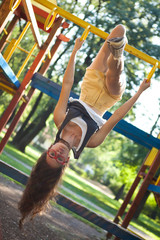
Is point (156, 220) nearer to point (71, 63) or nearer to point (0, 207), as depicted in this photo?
point (0, 207)

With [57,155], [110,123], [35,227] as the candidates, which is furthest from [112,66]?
[35,227]

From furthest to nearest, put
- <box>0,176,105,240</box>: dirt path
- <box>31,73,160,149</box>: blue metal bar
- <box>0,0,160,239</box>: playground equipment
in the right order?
1. <box>31,73,160,149</box>: blue metal bar
2. <box>0,176,105,240</box>: dirt path
3. <box>0,0,160,239</box>: playground equipment

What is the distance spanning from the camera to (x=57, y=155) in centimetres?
287

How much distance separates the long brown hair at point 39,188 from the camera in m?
2.83

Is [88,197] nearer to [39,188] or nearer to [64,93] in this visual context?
[39,188]

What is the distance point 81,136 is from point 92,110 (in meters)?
0.37

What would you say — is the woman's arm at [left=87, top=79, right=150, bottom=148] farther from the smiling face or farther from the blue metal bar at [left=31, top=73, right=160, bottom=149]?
the blue metal bar at [left=31, top=73, right=160, bottom=149]

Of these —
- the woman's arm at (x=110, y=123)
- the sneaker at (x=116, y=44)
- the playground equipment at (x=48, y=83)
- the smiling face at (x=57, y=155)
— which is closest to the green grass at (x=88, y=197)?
the playground equipment at (x=48, y=83)

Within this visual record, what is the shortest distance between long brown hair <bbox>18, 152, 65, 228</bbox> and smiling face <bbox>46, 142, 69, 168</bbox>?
0.05 meters

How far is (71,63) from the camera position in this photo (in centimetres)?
294

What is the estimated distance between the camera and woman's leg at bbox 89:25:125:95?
303cm

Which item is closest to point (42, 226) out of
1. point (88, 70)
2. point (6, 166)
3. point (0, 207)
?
point (0, 207)

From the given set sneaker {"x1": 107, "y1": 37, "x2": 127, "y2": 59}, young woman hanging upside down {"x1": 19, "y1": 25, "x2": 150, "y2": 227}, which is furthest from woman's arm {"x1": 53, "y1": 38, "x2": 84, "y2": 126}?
sneaker {"x1": 107, "y1": 37, "x2": 127, "y2": 59}

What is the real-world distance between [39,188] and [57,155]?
346 millimetres
